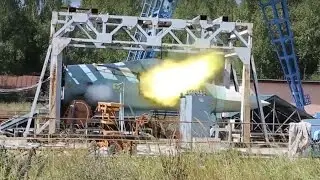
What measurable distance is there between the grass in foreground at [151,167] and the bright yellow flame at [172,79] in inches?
682

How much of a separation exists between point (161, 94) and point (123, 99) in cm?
174

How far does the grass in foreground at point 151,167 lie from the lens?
8.07m

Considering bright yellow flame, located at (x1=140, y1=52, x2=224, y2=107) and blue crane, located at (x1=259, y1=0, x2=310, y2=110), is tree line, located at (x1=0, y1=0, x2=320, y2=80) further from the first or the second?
bright yellow flame, located at (x1=140, y1=52, x2=224, y2=107)

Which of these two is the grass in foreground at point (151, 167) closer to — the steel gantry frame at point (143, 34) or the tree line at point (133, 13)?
the steel gantry frame at point (143, 34)

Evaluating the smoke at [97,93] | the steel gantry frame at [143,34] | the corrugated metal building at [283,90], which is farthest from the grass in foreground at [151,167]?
the corrugated metal building at [283,90]

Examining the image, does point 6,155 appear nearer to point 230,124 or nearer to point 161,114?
point 230,124

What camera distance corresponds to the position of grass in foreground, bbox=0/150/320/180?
807cm

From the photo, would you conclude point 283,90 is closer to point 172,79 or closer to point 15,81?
point 172,79

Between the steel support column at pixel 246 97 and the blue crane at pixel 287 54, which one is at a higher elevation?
the blue crane at pixel 287 54

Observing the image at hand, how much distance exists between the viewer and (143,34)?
23375 millimetres

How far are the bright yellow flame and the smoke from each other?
1.59 metres

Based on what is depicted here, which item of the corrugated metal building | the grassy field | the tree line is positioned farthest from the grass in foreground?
the tree line

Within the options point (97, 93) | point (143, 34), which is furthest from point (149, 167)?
point (97, 93)

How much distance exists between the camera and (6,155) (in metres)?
8.53
